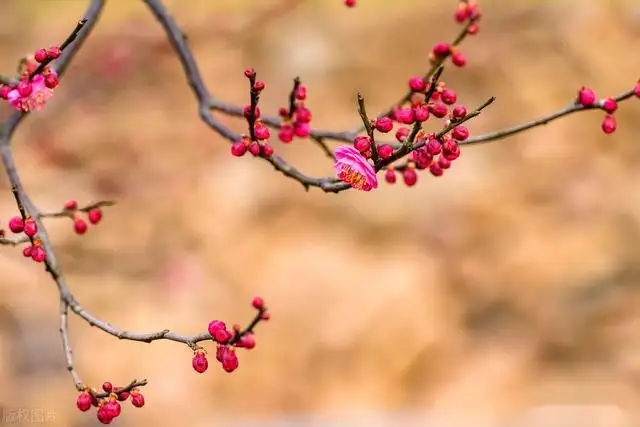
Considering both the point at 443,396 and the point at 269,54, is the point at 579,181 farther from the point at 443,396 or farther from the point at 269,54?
the point at 269,54

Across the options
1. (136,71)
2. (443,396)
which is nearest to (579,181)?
(443,396)

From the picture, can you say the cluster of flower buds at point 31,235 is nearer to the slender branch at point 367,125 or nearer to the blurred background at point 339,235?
the slender branch at point 367,125

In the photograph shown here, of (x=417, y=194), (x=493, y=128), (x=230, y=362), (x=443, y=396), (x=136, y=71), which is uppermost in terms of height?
(x=136, y=71)

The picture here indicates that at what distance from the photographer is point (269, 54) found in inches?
213

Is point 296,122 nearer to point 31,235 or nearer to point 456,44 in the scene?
point 456,44

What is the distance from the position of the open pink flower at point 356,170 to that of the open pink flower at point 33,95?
23.5 inches

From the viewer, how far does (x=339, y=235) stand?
14.5 feet

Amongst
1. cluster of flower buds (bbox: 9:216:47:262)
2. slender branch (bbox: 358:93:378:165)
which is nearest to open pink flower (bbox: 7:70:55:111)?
cluster of flower buds (bbox: 9:216:47:262)

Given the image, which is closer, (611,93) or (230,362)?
(230,362)

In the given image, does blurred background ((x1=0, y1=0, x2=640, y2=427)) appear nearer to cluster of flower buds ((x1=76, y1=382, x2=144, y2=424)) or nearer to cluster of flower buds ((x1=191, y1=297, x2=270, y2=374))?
cluster of flower buds ((x1=76, y1=382, x2=144, y2=424))

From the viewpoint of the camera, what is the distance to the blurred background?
12.5 ft

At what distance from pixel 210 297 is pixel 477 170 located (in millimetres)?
1958

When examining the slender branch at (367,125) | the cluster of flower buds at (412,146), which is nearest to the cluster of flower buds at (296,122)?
the cluster of flower buds at (412,146)

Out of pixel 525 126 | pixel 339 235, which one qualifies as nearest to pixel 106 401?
pixel 525 126
